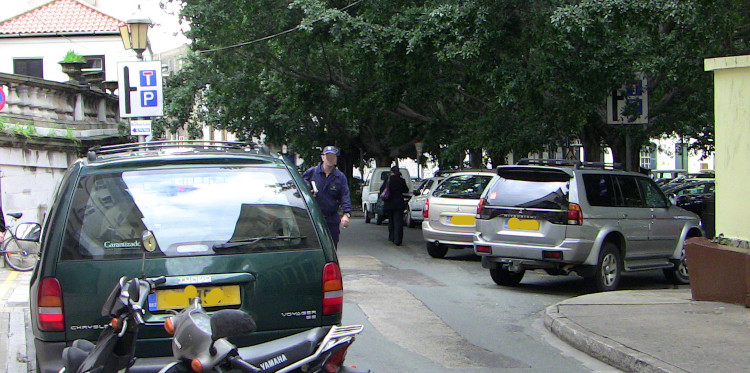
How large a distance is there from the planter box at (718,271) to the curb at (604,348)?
6.64 feet

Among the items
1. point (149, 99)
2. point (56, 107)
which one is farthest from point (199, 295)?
point (56, 107)

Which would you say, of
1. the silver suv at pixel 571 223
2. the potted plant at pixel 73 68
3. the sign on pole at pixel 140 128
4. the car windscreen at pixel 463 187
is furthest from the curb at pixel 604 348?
the potted plant at pixel 73 68

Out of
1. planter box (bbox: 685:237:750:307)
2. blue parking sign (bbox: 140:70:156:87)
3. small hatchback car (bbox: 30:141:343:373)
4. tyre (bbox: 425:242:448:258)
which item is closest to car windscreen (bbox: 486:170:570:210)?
planter box (bbox: 685:237:750:307)

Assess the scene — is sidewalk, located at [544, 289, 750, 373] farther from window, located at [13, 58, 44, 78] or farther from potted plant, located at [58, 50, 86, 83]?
window, located at [13, 58, 44, 78]

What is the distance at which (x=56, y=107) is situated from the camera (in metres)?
18.2

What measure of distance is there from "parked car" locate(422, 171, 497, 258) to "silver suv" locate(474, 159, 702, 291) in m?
3.14

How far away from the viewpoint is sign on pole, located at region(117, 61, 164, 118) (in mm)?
13555

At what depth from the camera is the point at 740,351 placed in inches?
295

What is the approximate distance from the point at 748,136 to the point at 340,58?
55.3 ft

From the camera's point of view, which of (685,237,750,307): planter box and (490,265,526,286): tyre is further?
(490,265,526,286): tyre

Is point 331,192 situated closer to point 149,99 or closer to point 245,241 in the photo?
point 149,99

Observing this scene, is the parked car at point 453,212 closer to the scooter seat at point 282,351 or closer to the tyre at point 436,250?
the tyre at point 436,250

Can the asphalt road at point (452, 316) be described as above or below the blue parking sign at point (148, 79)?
below

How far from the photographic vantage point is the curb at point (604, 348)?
704 centimetres
